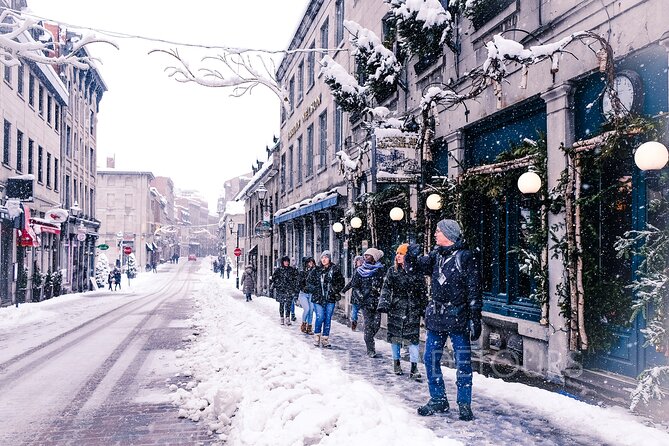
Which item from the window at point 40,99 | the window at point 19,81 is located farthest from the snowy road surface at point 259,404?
the window at point 40,99

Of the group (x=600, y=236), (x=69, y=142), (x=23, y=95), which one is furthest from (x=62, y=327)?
(x=69, y=142)

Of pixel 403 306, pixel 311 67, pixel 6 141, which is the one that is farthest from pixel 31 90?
pixel 403 306

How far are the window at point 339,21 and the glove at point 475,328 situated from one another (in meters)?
14.0

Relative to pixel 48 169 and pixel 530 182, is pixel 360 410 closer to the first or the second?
pixel 530 182

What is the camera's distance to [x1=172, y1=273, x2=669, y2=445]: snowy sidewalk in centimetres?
421

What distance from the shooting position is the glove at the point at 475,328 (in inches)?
195

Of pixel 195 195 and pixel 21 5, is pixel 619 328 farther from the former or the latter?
pixel 195 195

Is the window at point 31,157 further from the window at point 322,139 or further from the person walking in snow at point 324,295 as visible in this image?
the person walking in snow at point 324,295

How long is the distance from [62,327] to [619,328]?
13196 millimetres

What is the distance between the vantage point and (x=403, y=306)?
23.4 feet

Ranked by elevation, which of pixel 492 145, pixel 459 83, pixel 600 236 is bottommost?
pixel 600 236

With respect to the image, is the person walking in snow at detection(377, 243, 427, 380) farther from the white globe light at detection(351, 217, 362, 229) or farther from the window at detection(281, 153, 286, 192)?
the window at detection(281, 153, 286, 192)

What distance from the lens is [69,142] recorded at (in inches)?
1353

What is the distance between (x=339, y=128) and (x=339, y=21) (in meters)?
3.64
